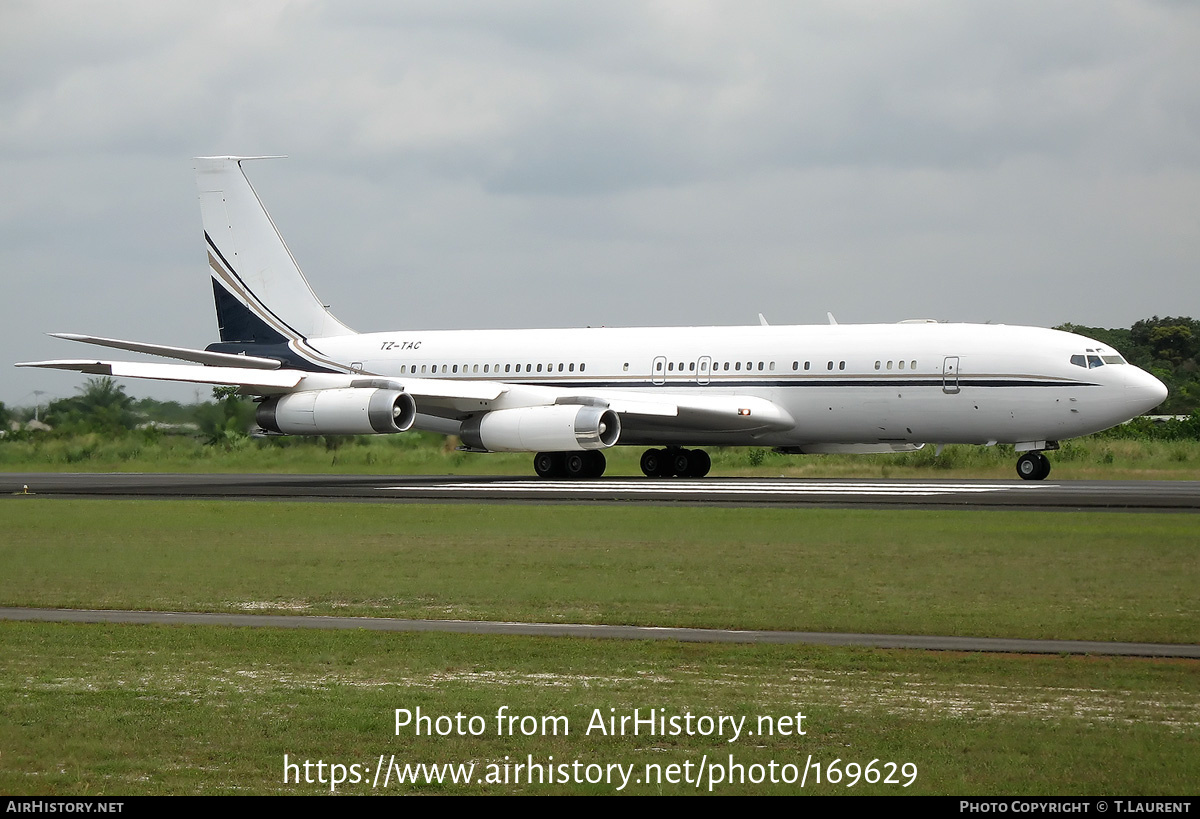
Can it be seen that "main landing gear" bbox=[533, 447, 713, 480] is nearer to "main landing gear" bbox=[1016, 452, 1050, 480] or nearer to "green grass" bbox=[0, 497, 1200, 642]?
"main landing gear" bbox=[1016, 452, 1050, 480]

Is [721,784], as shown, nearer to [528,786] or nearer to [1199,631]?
[528,786]

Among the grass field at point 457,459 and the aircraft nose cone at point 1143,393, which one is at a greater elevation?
the aircraft nose cone at point 1143,393

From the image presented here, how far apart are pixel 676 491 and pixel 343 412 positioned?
1037 centimetres

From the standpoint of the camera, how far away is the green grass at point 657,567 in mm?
14180

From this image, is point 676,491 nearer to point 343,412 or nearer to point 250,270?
point 343,412

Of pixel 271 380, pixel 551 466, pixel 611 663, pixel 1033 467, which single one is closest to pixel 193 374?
pixel 271 380

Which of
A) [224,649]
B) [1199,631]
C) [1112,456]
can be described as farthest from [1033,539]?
[1112,456]

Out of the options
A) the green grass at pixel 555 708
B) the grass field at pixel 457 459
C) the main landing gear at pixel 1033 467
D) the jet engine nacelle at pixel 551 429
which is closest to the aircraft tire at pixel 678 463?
the grass field at pixel 457 459

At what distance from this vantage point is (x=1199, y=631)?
42.2ft

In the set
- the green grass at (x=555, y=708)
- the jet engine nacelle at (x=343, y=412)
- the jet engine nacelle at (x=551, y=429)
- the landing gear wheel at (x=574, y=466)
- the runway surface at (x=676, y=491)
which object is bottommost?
the green grass at (x=555, y=708)

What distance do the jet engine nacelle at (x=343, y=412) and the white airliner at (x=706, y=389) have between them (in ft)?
0.14

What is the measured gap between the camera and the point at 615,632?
13133 millimetres

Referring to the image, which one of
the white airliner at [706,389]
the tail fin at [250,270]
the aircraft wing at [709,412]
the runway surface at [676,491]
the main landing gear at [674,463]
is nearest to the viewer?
the runway surface at [676,491]

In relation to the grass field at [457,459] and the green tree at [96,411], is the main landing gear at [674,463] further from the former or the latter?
the green tree at [96,411]
